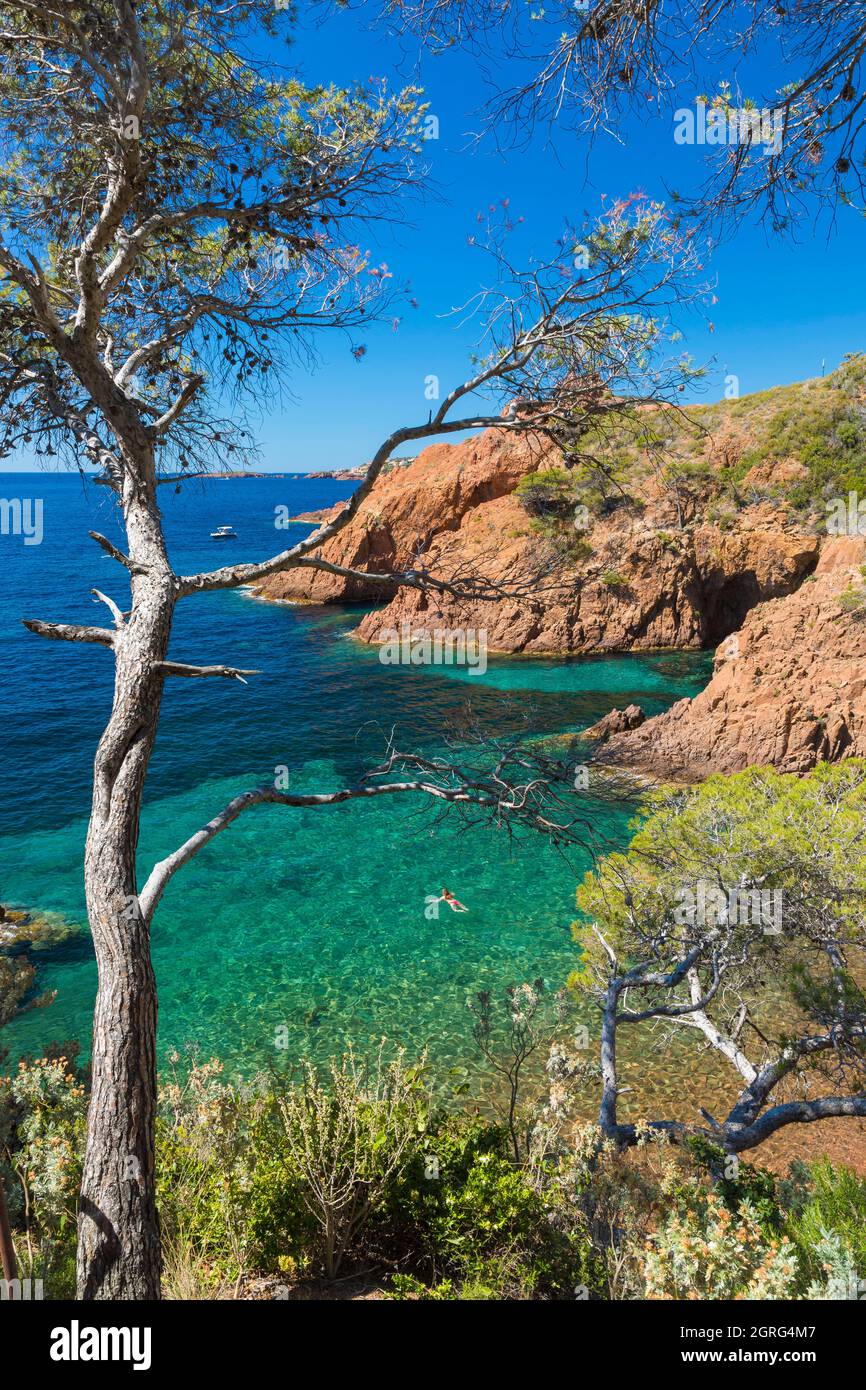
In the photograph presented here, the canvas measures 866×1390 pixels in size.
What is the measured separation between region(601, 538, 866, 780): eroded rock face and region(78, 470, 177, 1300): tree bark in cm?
1470

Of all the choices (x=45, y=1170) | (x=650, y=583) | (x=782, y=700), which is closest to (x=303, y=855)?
(x=45, y=1170)

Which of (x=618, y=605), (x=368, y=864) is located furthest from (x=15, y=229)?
(x=618, y=605)

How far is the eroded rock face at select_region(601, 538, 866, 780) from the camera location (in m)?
18.5

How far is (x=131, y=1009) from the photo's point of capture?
391 cm

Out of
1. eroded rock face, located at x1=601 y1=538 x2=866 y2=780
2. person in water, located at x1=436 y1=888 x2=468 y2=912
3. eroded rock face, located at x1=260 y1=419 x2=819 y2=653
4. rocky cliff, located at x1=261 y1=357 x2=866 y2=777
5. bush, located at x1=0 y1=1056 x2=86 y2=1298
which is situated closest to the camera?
bush, located at x1=0 y1=1056 x2=86 y2=1298

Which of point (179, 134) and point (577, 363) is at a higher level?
point (179, 134)

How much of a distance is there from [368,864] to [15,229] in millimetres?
14190

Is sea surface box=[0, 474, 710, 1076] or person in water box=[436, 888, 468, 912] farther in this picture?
person in water box=[436, 888, 468, 912]

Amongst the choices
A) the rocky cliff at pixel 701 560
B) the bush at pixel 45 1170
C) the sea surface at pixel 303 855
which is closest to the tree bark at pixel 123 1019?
the bush at pixel 45 1170

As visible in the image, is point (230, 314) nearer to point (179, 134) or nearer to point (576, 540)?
point (179, 134)

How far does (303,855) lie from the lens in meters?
18.3

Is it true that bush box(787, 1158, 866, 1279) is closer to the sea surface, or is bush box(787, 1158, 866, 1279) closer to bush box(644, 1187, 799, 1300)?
bush box(644, 1187, 799, 1300)

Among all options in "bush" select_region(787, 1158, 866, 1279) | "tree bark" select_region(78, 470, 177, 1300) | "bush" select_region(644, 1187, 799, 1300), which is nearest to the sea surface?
"tree bark" select_region(78, 470, 177, 1300)

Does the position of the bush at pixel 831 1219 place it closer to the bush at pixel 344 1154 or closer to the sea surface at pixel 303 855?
the bush at pixel 344 1154
